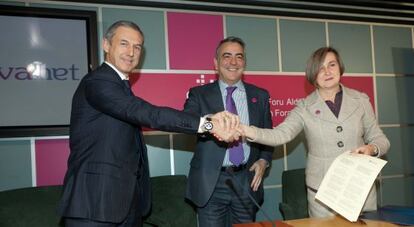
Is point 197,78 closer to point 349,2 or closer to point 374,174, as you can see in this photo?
point 349,2

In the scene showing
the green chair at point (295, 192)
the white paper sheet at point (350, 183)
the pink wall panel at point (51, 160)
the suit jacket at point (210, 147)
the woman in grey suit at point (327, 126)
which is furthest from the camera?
the green chair at point (295, 192)

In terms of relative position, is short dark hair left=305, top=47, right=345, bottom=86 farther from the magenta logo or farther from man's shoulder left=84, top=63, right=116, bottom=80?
the magenta logo

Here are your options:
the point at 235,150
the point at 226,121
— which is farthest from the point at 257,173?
the point at 226,121

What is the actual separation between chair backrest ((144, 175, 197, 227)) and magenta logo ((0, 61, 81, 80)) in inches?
44.8

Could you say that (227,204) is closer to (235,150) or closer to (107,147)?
(235,150)

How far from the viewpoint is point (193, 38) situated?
11.2 ft

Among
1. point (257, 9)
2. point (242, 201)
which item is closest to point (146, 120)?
point (242, 201)

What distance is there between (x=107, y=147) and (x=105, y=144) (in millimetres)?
18

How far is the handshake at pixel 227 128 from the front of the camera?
6.89 ft

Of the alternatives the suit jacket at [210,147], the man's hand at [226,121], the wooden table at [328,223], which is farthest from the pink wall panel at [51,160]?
the wooden table at [328,223]

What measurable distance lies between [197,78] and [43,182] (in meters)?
1.63

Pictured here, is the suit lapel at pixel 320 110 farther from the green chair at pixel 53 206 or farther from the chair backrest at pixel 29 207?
the chair backrest at pixel 29 207

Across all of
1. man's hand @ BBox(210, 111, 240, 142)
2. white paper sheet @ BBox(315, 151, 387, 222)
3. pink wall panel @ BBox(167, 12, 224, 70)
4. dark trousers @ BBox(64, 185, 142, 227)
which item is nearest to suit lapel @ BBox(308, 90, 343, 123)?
white paper sheet @ BBox(315, 151, 387, 222)

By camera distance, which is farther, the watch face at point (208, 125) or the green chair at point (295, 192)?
the green chair at point (295, 192)
